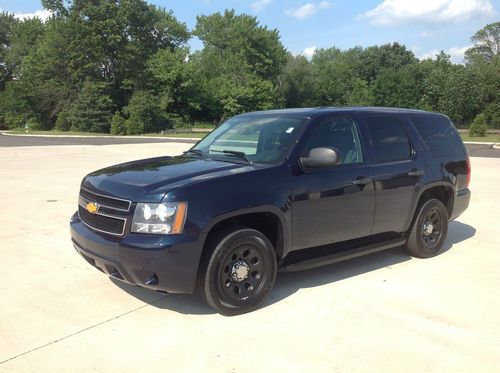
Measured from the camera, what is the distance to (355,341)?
3719 millimetres

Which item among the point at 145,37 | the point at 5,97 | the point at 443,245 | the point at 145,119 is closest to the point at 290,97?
the point at 145,37

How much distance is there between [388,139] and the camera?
540cm

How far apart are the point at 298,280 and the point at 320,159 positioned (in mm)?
1377

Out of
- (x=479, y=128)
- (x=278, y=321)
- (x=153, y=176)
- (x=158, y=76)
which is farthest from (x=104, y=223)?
(x=158, y=76)

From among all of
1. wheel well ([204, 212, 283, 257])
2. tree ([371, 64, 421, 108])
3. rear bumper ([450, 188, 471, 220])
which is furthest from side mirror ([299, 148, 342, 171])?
tree ([371, 64, 421, 108])

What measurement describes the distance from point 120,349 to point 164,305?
84cm

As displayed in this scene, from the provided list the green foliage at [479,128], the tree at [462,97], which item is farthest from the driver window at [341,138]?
the tree at [462,97]

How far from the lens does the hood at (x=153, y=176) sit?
154 inches

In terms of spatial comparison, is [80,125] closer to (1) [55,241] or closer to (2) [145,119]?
(2) [145,119]

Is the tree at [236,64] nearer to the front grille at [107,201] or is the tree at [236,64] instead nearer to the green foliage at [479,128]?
the green foliage at [479,128]

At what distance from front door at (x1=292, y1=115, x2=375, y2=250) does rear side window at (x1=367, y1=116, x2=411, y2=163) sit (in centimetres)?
25

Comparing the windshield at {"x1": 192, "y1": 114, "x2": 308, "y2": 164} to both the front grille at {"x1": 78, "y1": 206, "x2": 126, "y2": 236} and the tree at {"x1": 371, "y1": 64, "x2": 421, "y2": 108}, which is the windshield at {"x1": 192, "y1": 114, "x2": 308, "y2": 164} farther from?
the tree at {"x1": 371, "y1": 64, "x2": 421, "y2": 108}

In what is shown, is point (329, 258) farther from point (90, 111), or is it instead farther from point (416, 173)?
point (90, 111)

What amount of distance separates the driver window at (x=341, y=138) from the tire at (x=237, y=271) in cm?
114
